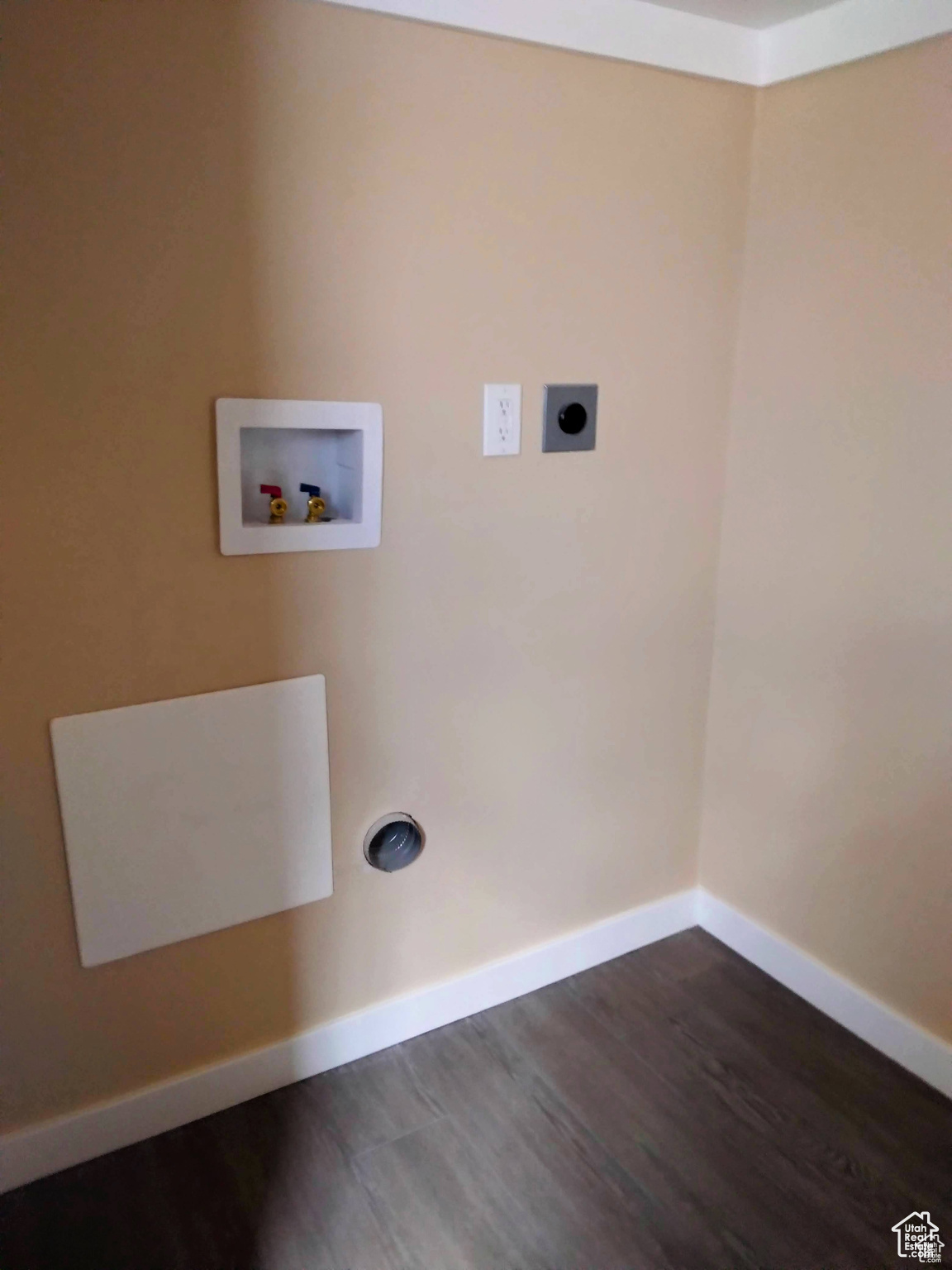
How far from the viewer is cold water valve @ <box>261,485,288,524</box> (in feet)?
4.55

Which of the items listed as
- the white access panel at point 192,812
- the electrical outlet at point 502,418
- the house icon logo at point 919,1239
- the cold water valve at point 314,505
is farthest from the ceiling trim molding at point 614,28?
the house icon logo at point 919,1239

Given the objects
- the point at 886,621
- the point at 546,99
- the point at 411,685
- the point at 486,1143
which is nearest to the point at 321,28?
the point at 546,99

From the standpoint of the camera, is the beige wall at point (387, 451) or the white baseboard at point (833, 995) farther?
the white baseboard at point (833, 995)

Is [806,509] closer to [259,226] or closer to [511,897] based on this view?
[511,897]

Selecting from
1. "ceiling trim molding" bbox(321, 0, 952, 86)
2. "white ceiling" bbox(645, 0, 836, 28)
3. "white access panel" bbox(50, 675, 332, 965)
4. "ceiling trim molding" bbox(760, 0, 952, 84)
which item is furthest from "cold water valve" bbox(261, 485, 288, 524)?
"ceiling trim molding" bbox(760, 0, 952, 84)

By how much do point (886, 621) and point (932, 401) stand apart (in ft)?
1.27

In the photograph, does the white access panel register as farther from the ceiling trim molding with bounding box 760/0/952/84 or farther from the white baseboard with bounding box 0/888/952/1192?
the ceiling trim molding with bounding box 760/0/952/84

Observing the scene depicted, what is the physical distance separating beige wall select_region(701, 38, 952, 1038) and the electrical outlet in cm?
56

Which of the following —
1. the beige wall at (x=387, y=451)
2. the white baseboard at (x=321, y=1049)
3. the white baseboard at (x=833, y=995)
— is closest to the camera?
the beige wall at (x=387, y=451)

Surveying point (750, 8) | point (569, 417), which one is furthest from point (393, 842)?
point (750, 8)

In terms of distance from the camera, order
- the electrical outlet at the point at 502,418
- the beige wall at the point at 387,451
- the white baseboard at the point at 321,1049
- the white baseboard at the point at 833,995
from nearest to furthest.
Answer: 1. the beige wall at the point at 387,451
2. the white baseboard at the point at 321,1049
3. the electrical outlet at the point at 502,418
4. the white baseboard at the point at 833,995

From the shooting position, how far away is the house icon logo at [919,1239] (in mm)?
1319

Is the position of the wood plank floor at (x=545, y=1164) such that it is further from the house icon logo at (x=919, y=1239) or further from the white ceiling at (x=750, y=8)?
the white ceiling at (x=750, y=8)

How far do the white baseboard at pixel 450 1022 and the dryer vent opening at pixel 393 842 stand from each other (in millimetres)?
300
